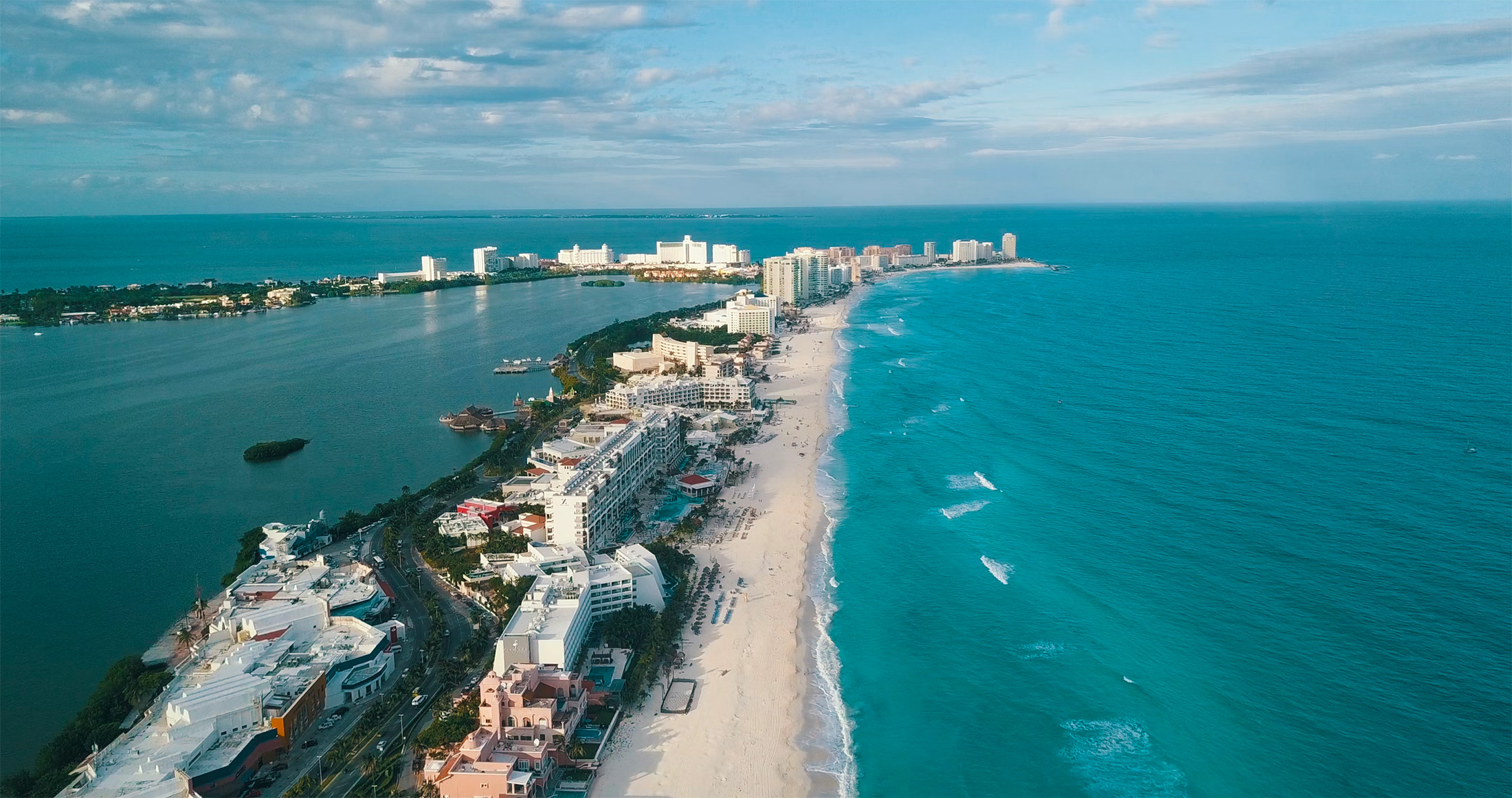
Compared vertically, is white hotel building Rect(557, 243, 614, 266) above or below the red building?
above

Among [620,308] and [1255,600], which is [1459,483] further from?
[620,308]

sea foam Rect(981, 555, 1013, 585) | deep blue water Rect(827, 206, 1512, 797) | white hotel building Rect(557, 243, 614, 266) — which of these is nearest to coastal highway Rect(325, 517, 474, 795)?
deep blue water Rect(827, 206, 1512, 797)

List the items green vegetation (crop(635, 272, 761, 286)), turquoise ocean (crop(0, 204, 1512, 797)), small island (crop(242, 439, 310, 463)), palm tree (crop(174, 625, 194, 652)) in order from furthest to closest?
green vegetation (crop(635, 272, 761, 286))
small island (crop(242, 439, 310, 463))
palm tree (crop(174, 625, 194, 652))
turquoise ocean (crop(0, 204, 1512, 797))

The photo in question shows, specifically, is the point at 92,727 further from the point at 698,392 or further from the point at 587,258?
the point at 587,258

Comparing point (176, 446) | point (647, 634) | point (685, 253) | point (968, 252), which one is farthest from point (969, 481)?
point (685, 253)

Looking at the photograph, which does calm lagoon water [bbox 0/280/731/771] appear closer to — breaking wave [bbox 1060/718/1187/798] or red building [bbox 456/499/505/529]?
red building [bbox 456/499/505/529]
